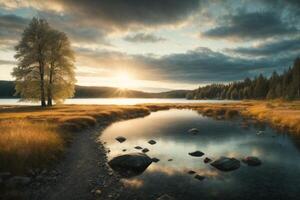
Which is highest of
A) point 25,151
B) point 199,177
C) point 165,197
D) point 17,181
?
point 25,151

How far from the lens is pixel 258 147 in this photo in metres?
25.7

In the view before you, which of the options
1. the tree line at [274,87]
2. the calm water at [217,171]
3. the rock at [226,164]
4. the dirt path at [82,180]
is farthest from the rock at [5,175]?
the tree line at [274,87]

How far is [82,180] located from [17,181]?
3.41 metres

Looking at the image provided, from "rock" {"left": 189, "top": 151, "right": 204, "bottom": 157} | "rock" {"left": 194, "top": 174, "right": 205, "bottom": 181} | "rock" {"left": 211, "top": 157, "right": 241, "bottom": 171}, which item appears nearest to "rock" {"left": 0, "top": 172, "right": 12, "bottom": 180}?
"rock" {"left": 194, "top": 174, "right": 205, "bottom": 181}

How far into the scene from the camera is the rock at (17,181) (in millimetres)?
12495

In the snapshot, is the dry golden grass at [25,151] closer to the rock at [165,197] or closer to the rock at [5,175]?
the rock at [5,175]

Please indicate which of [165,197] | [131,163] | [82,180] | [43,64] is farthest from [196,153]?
[43,64]

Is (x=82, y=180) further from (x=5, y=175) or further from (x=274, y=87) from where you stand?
(x=274, y=87)

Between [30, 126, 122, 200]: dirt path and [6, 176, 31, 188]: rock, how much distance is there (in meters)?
0.95

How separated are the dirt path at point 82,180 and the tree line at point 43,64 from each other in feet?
113

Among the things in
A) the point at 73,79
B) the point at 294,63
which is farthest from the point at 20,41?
the point at 294,63

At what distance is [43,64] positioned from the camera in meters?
50.4

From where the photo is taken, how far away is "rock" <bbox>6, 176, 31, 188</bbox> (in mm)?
12495

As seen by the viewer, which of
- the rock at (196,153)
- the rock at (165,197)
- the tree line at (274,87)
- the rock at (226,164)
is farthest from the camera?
the tree line at (274,87)
